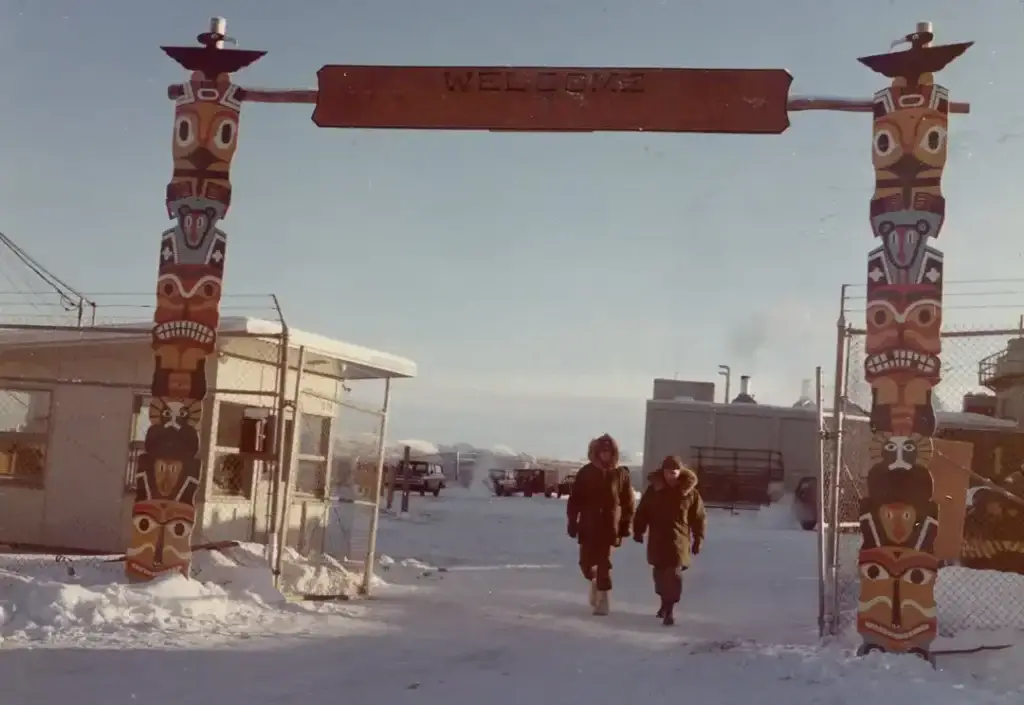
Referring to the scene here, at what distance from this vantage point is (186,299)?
32.1 feet

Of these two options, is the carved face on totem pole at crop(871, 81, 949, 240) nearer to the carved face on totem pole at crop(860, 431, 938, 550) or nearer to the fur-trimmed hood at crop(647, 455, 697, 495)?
the carved face on totem pole at crop(860, 431, 938, 550)

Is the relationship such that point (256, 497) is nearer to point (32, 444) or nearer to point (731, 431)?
point (32, 444)

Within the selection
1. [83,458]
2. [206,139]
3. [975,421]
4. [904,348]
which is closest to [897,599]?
[904,348]

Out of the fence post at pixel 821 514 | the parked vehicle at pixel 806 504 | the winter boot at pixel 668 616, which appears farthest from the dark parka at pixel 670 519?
the parked vehicle at pixel 806 504

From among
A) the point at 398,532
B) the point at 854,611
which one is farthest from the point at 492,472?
the point at 854,611

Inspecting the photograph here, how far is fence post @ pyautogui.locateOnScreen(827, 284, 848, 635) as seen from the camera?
8.69 m

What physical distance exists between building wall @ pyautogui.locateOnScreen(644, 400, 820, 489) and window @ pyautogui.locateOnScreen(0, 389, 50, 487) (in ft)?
72.2

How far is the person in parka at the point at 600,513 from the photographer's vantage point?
10.7 metres

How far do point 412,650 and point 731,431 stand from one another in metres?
26.9

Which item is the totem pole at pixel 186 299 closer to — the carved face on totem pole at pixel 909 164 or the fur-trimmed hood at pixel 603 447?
the fur-trimmed hood at pixel 603 447

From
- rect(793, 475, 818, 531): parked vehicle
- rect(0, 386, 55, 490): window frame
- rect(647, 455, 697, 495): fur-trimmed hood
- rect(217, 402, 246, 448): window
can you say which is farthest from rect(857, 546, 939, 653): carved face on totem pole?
rect(793, 475, 818, 531): parked vehicle

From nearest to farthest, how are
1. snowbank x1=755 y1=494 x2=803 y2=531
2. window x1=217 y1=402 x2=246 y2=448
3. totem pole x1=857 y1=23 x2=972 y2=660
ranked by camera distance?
totem pole x1=857 y1=23 x2=972 y2=660 < window x1=217 y1=402 x2=246 y2=448 < snowbank x1=755 y1=494 x2=803 y2=531

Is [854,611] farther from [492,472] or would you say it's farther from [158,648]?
[492,472]

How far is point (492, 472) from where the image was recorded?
46938 mm
